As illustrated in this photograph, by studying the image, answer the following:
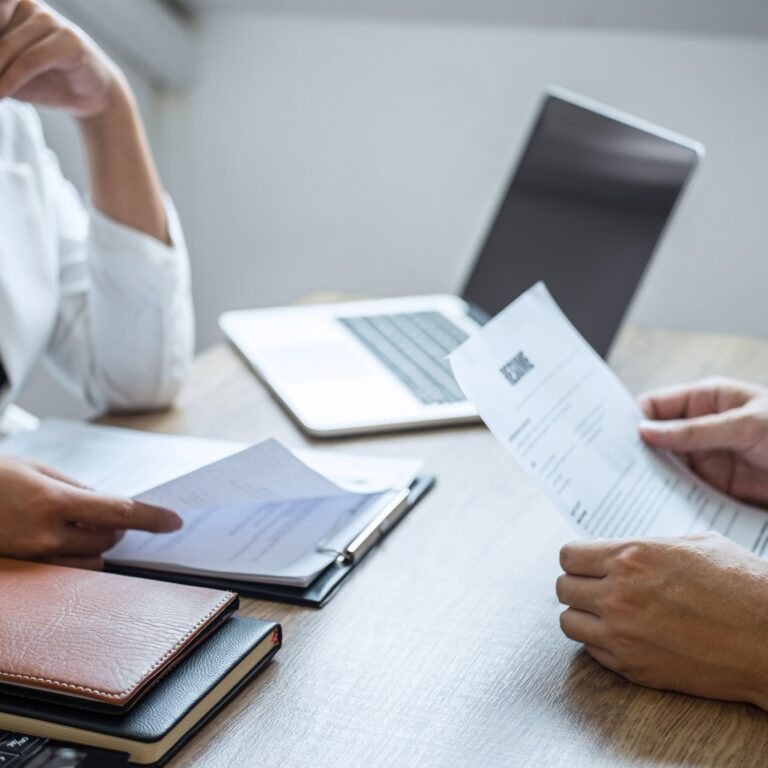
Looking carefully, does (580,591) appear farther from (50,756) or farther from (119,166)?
(119,166)

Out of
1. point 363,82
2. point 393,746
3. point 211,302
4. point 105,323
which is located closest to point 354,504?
point 393,746

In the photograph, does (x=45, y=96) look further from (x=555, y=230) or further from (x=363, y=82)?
(x=363, y=82)

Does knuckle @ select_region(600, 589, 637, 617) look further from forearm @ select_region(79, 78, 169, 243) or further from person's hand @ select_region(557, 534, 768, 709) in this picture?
forearm @ select_region(79, 78, 169, 243)

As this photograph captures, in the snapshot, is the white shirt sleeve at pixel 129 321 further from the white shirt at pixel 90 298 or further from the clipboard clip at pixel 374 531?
the clipboard clip at pixel 374 531

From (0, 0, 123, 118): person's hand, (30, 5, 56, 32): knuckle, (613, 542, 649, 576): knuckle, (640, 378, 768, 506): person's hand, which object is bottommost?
(613, 542, 649, 576): knuckle

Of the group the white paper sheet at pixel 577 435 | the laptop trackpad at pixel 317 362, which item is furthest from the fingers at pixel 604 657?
the laptop trackpad at pixel 317 362

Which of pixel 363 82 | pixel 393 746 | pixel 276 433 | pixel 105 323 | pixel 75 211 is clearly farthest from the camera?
pixel 363 82

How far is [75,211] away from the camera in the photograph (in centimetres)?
134

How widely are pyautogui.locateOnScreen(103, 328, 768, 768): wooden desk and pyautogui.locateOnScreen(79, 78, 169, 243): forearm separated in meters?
0.48

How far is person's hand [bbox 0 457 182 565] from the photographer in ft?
2.60

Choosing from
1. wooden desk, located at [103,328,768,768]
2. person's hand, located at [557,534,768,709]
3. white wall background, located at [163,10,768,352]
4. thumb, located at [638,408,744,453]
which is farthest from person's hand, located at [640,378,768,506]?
→ white wall background, located at [163,10,768,352]

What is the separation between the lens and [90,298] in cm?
125

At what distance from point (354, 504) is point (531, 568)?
16cm

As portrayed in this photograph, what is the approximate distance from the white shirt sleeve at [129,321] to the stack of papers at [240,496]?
13cm
